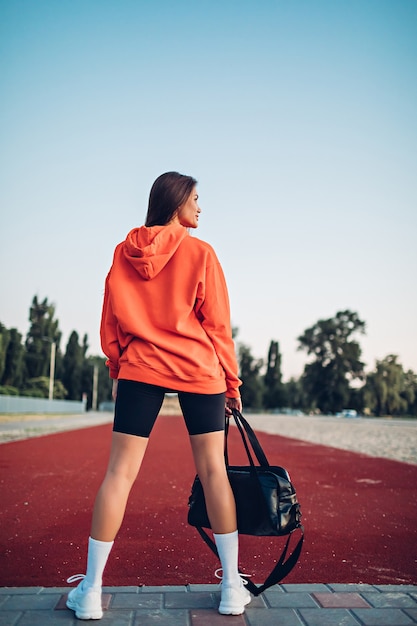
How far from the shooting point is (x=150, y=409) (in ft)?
8.12

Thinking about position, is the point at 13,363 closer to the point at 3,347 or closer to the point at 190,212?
the point at 3,347

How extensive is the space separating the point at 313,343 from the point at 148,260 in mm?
82806

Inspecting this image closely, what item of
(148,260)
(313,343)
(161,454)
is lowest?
(161,454)

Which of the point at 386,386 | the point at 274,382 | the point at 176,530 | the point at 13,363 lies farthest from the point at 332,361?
the point at 176,530

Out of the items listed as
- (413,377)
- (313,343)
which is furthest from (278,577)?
(413,377)

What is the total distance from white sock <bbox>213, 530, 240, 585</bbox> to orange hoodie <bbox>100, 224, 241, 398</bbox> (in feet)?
2.14

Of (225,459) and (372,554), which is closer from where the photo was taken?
(225,459)

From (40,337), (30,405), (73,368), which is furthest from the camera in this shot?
(73,368)

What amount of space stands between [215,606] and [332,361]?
8082cm

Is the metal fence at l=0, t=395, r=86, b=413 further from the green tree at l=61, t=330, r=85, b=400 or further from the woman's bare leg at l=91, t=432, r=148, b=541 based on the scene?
the woman's bare leg at l=91, t=432, r=148, b=541

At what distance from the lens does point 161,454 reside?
1105cm

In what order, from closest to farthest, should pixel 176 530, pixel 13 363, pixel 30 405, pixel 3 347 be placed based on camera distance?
pixel 176 530
pixel 30 405
pixel 3 347
pixel 13 363

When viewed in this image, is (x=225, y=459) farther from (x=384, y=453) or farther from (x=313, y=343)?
(x=313, y=343)

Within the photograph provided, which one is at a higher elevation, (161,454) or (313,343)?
(313,343)
